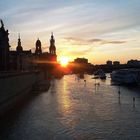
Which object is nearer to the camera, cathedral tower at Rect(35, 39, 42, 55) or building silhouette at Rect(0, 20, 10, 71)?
building silhouette at Rect(0, 20, 10, 71)

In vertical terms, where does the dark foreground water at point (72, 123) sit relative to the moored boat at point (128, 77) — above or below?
below

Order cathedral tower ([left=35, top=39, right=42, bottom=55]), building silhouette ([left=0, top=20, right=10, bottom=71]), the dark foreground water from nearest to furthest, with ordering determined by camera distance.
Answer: the dark foreground water, building silhouette ([left=0, top=20, right=10, bottom=71]), cathedral tower ([left=35, top=39, right=42, bottom=55])

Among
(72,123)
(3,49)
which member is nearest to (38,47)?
(3,49)

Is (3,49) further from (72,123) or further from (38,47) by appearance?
(38,47)

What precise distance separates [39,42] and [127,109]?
137 m

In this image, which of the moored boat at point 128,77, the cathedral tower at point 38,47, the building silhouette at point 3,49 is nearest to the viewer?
Result: the building silhouette at point 3,49

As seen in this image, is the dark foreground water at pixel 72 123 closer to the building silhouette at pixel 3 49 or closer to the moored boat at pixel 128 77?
the building silhouette at pixel 3 49

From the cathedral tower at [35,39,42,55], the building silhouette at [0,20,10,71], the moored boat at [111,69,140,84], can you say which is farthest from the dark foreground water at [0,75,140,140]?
the cathedral tower at [35,39,42,55]

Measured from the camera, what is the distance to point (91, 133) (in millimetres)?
36531

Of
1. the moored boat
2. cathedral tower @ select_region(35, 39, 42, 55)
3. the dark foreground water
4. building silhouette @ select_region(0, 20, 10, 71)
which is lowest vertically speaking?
the dark foreground water

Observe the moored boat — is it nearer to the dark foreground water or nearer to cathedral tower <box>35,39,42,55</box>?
the dark foreground water

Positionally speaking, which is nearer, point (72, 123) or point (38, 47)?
point (72, 123)

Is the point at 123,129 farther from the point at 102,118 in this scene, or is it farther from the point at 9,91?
the point at 9,91

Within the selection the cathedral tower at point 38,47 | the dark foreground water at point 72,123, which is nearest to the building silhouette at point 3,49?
the dark foreground water at point 72,123
